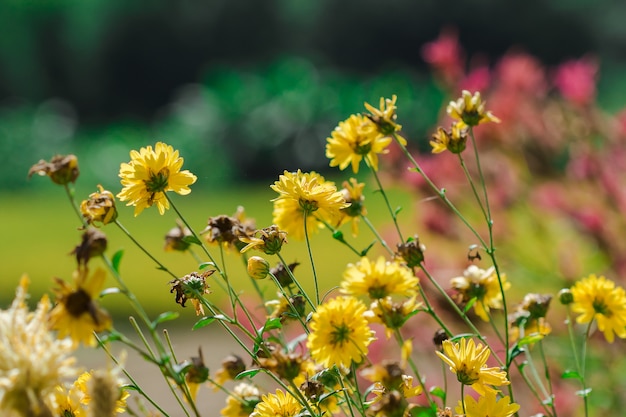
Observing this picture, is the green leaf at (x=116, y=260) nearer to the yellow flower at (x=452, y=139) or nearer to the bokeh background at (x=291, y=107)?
the yellow flower at (x=452, y=139)

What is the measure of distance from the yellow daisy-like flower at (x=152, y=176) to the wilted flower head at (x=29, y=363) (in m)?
0.21

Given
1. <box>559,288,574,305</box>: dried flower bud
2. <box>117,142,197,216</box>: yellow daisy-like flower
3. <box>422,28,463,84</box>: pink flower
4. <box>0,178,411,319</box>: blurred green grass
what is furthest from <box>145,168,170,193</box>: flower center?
<box>0,178,411,319</box>: blurred green grass

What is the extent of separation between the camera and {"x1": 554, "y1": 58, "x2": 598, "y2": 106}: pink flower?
7.24 ft

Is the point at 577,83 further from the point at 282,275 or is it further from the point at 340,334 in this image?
the point at 340,334

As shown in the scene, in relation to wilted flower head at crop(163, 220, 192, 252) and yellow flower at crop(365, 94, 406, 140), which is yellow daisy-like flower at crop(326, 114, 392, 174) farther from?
wilted flower head at crop(163, 220, 192, 252)

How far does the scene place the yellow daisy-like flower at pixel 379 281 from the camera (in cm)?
73

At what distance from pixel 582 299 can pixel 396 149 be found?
4.78ft

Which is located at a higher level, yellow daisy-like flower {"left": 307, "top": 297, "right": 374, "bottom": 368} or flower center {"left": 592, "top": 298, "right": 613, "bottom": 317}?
flower center {"left": 592, "top": 298, "right": 613, "bottom": 317}

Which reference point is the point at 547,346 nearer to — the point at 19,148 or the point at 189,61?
the point at 19,148

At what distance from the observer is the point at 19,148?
28.3 feet

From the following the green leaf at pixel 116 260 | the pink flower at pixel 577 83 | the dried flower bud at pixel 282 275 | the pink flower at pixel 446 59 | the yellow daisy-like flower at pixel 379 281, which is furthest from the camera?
the pink flower at pixel 446 59

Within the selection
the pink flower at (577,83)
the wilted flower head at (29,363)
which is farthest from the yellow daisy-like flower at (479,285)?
the pink flower at (577,83)

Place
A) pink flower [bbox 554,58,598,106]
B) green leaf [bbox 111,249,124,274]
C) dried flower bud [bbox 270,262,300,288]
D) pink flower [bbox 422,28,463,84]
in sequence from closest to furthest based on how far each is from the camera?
green leaf [bbox 111,249,124,274] < dried flower bud [bbox 270,262,300,288] < pink flower [bbox 554,58,598,106] < pink flower [bbox 422,28,463,84]

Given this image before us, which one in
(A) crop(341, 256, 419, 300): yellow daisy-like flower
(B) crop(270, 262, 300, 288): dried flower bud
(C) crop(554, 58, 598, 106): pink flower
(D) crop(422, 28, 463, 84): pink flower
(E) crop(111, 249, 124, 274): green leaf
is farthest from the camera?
(D) crop(422, 28, 463, 84): pink flower
